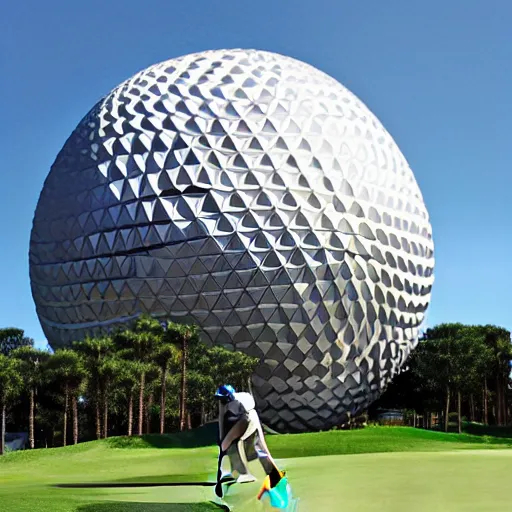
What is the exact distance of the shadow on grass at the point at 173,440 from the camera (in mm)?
24328

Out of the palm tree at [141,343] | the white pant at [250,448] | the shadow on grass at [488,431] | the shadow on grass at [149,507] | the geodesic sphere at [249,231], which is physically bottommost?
the shadow on grass at [488,431]

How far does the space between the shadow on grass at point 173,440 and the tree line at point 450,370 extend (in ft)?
52.8

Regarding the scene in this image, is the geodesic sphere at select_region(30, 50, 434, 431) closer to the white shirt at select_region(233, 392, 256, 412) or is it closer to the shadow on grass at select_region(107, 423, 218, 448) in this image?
the shadow on grass at select_region(107, 423, 218, 448)

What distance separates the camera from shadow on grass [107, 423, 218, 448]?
24.3m

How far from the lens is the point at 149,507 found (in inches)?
342

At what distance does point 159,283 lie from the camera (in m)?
31.4

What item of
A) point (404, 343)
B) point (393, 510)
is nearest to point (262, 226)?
point (404, 343)

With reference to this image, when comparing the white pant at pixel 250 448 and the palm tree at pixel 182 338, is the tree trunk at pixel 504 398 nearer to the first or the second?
the palm tree at pixel 182 338

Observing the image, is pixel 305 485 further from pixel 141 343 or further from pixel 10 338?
pixel 10 338

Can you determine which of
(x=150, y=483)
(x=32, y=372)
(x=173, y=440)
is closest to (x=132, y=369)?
(x=173, y=440)

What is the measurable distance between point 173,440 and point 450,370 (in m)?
20.1

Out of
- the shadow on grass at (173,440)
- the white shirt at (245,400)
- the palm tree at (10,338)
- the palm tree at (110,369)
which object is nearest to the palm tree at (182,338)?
the shadow on grass at (173,440)

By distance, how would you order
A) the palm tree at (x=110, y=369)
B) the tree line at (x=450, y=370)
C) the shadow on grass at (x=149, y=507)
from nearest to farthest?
1. the shadow on grass at (x=149, y=507)
2. the palm tree at (x=110, y=369)
3. the tree line at (x=450, y=370)

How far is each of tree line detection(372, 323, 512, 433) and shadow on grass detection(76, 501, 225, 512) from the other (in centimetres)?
3249
